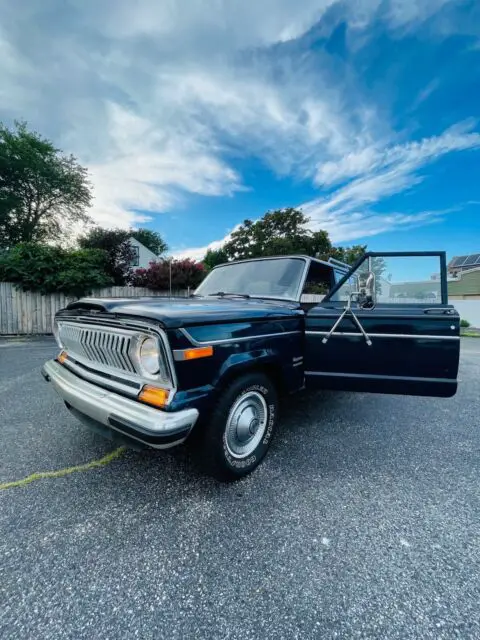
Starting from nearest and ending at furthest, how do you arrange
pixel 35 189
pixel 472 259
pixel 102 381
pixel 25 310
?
pixel 102 381, pixel 25 310, pixel 35 189, pixel 472 259

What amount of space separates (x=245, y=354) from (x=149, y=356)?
718 millimetres

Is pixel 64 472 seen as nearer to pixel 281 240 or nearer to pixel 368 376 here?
pixel 368 376

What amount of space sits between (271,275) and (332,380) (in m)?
1.45

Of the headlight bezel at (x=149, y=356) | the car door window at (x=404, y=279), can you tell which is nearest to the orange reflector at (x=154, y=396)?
the headlight bezel at (x=149, y=356)

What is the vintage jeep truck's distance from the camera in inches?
73.0

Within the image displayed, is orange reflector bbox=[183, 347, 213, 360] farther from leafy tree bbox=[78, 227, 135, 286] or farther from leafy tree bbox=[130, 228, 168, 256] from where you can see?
leafy tree bbox=[130, 228, 168, 256]

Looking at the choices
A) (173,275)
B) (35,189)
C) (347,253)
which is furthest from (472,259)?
(35,189)

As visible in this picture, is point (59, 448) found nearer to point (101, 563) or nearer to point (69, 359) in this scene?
point (69, 359)

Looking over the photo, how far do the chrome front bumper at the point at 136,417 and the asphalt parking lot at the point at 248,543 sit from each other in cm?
64

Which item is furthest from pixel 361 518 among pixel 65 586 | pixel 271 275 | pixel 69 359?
pixel 69 359

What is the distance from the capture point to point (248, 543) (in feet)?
5.74

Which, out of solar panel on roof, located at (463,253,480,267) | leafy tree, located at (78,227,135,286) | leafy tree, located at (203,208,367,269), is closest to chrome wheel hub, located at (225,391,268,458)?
leafy tree, located at (78,227,135,286)

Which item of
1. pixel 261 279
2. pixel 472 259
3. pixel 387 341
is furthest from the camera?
pixel 472 259

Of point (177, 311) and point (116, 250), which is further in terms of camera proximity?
point (116, 250)
